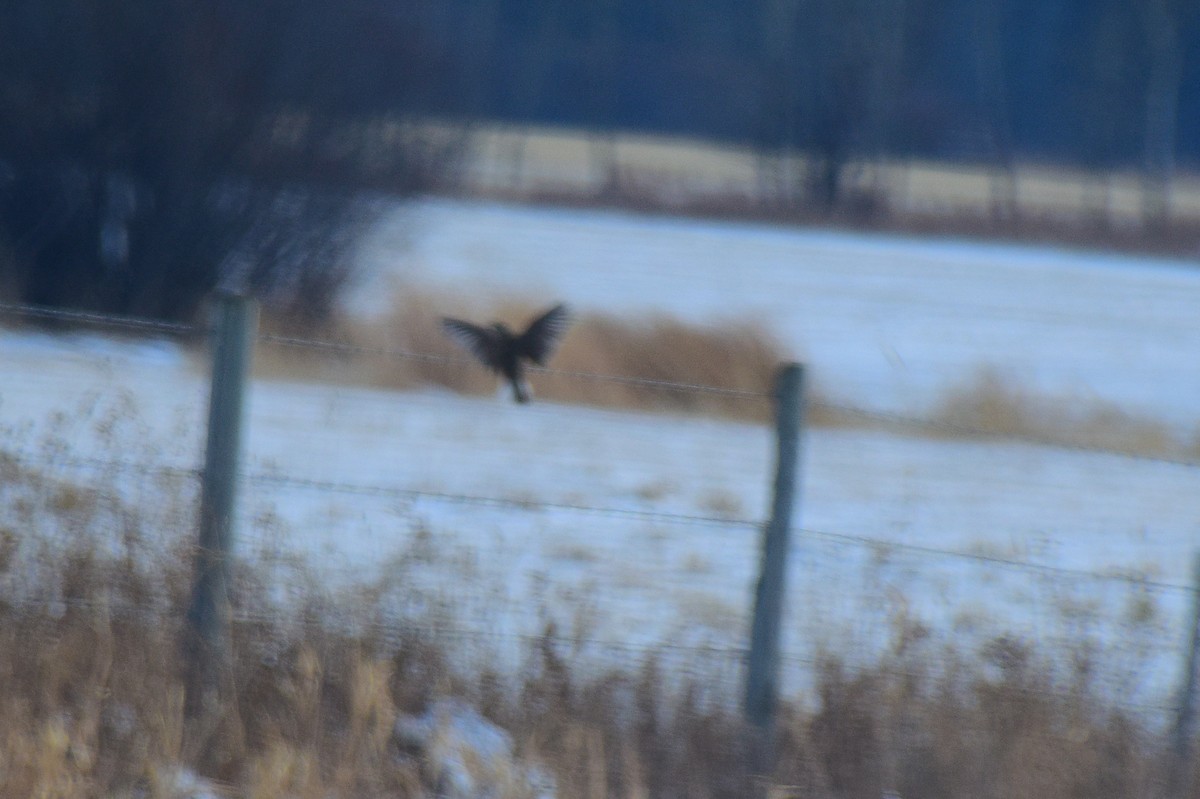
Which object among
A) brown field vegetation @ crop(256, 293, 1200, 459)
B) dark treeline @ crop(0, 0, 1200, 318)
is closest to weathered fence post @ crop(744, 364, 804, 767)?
brown field vegetation @ crop(256, 293, 1200, 459)

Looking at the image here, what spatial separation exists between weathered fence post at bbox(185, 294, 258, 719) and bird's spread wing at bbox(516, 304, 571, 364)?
4.63 ft

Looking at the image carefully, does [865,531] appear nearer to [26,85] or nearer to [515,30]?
[26,85]

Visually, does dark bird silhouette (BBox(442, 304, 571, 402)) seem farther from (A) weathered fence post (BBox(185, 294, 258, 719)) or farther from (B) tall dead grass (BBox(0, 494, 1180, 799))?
(A) weathered fence post (BBox(185, 294, 258, 719))

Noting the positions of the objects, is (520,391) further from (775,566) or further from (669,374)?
(669,374)

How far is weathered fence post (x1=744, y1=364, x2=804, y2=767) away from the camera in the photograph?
3.98m

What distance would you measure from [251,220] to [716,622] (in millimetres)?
8300

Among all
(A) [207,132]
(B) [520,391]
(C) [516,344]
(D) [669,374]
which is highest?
(A) [207,132]

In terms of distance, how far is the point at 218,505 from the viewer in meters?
3.97

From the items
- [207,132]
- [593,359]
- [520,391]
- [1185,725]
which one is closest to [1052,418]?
[593,359]

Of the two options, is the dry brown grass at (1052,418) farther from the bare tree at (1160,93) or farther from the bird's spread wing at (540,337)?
the bare tree at (1160,93)

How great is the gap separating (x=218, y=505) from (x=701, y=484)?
4878mm

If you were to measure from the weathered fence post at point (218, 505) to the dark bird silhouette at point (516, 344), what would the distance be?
1.31 m

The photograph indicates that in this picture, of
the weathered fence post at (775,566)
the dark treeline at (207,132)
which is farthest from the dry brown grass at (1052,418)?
the weathered fence post at (775,566)

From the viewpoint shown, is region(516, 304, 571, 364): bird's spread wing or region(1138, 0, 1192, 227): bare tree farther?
region(1138, 0, 1192, 227): bare tree
